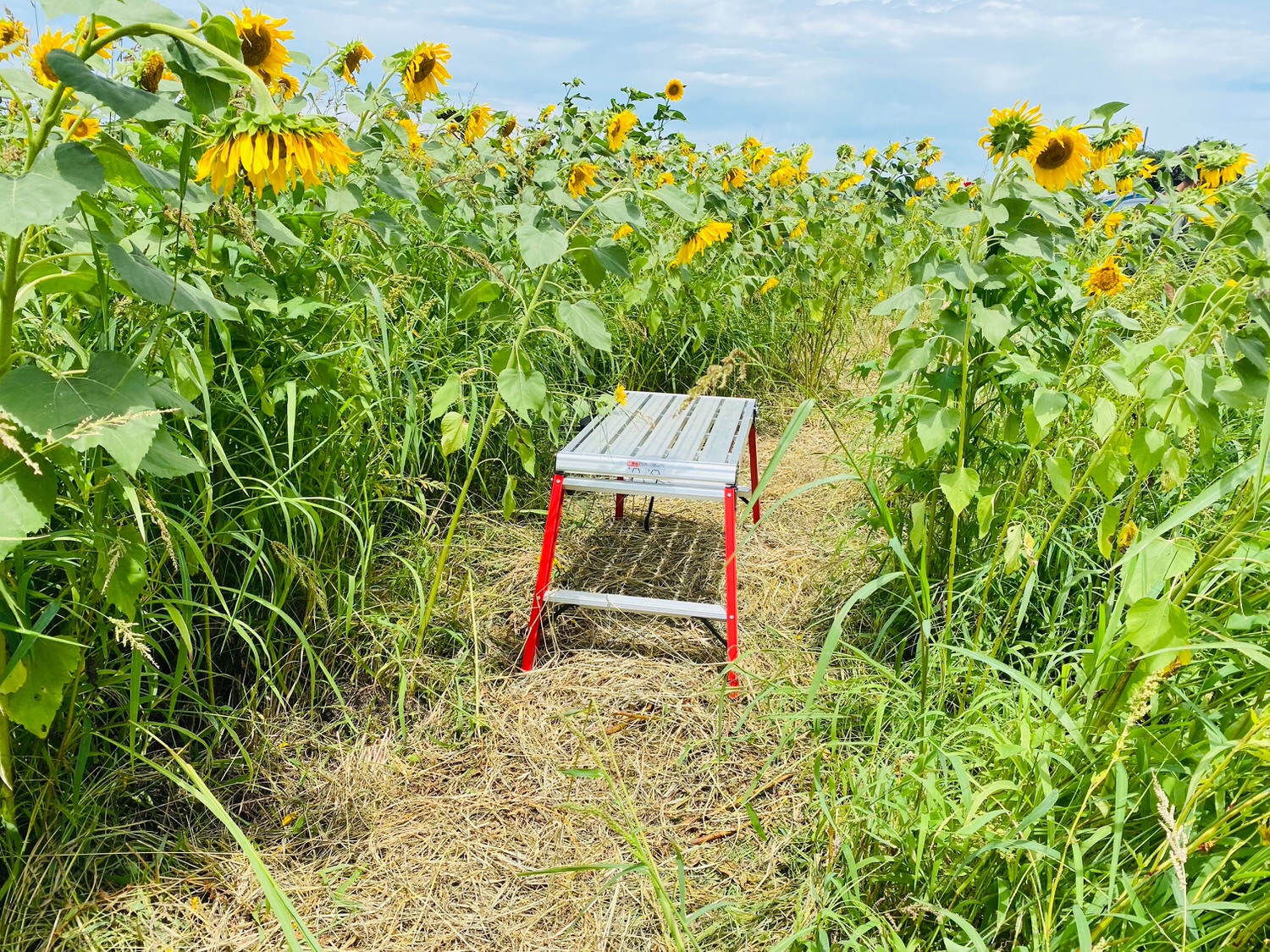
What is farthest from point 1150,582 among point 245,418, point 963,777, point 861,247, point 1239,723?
point 861,247

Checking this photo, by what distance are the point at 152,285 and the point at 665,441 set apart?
1505 mm

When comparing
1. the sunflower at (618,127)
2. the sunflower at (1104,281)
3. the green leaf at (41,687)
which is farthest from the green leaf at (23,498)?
the sunflower at (618,127)

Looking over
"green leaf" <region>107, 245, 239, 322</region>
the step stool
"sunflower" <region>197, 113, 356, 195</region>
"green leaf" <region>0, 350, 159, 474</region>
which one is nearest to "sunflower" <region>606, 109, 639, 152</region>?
the step stool

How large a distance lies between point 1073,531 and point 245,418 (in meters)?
1.89

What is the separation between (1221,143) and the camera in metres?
2.66

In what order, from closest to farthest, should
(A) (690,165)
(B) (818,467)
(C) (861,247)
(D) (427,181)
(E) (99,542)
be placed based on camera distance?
1. (E) (99,542)
2. (D) (427,181)
3. (B) (818,467)
4. (C) (861,247)
5. (A) (690,165)

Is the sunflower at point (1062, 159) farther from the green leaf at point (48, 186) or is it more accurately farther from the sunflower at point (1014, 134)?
the green leaf at point (48, 186)

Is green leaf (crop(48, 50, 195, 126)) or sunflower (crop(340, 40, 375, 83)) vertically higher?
sunflower (crop(340, 40, 375, 83))

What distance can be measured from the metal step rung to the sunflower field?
17 cm

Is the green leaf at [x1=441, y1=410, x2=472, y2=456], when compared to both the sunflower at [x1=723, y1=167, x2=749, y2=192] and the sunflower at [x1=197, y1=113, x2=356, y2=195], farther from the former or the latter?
the sunflower at [x1=723, y1=167, x2=749, y2=192]

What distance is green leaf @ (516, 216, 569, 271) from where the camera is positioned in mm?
1591

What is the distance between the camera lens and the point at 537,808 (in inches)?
70.7

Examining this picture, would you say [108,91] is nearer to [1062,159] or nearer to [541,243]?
[541,243]

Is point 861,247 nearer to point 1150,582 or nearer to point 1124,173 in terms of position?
point 1124,173
